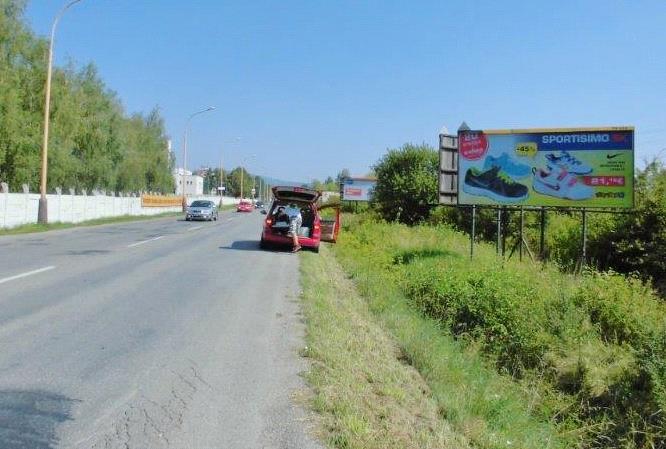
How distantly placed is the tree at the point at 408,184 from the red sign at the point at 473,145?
12744mm

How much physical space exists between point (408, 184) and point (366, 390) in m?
26.9

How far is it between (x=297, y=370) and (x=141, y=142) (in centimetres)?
Result: 7282

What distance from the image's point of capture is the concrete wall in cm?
2903

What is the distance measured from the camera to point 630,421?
681 centimetres

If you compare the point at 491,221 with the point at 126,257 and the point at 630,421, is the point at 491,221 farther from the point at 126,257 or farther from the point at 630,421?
the point at 630,421

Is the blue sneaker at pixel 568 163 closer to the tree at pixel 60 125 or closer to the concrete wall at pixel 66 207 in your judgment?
the concrete wall at pixel 66 207

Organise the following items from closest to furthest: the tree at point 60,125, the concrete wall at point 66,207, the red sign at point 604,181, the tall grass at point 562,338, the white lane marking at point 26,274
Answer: the tall grass at point 562,338 < the white lane marking at point 26,274 < the red sign at point 604,181 < the concrete wall at point 66,207 < the tree at point 60,125

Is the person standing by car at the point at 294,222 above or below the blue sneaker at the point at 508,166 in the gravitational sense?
below

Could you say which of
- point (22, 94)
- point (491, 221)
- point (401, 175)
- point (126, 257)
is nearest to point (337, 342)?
point (126, 257)

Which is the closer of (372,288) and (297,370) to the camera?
(297,370)

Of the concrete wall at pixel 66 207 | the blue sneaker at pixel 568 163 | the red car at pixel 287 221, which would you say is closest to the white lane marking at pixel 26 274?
the red car at pixel 287 221

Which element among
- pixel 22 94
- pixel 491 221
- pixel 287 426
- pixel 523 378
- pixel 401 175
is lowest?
pixel 523 378

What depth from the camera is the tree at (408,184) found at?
3192cm

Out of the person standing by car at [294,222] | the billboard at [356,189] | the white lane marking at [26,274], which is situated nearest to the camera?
the white lane marking at [26,274]
